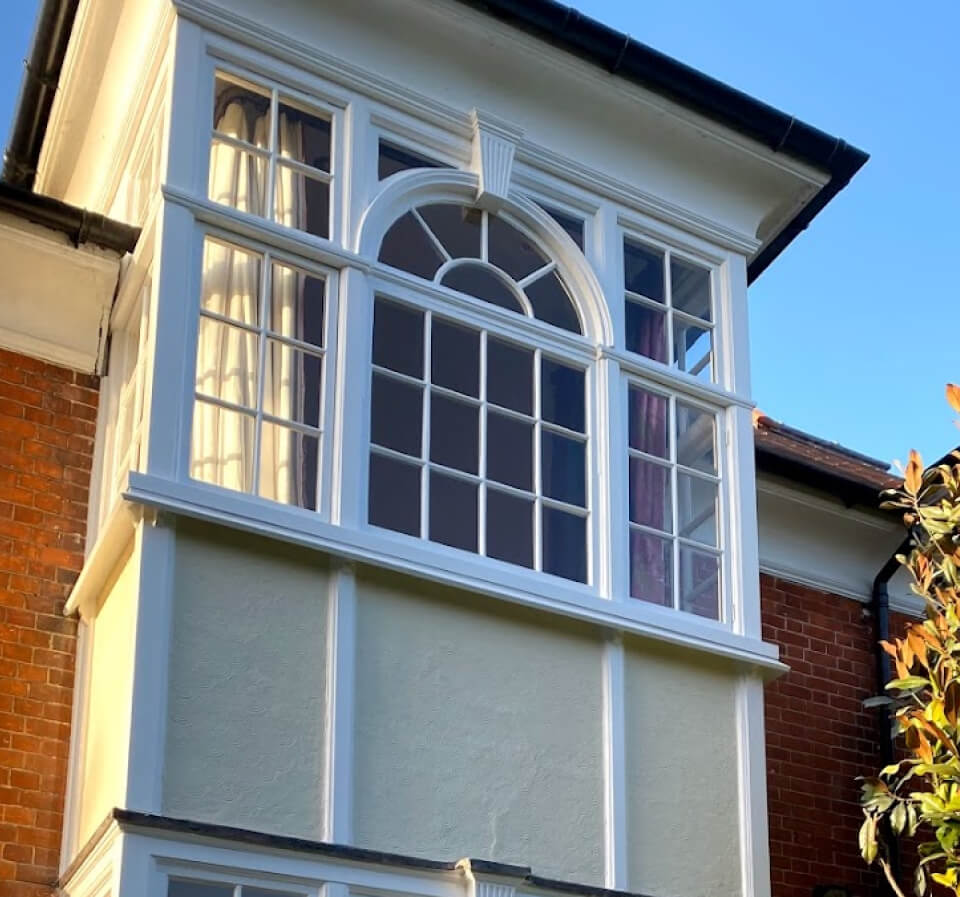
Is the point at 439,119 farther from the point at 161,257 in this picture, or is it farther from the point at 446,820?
the point at 446,820

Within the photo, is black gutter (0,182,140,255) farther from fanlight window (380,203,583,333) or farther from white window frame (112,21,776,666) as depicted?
fanlight window (380,203,583,333)

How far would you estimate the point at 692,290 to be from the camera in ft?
31.1

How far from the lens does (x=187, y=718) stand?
6809mm

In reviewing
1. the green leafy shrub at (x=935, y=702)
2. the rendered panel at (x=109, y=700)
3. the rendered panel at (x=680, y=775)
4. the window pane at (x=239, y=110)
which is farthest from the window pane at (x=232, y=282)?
the green leafy shrub at (x=935, y=702)

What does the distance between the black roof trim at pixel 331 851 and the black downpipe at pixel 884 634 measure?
3331mm

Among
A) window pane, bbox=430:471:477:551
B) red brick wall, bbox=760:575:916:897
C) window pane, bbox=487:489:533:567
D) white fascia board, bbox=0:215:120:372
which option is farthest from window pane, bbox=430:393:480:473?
red brick wall, bbox=760:575:916:897

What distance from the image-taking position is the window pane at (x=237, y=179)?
8000 mm

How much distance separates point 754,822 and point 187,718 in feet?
10.0

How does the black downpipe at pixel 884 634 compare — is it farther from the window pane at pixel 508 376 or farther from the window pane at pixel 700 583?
the window pane at pixel 508 376

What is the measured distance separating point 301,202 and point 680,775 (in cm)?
329

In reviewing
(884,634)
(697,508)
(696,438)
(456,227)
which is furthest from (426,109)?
(884,634)

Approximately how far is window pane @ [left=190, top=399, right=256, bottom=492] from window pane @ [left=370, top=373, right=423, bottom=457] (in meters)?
1.53

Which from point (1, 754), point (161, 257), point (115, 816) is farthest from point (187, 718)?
point (161, 257)

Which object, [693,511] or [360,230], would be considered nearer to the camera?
[360,230]
